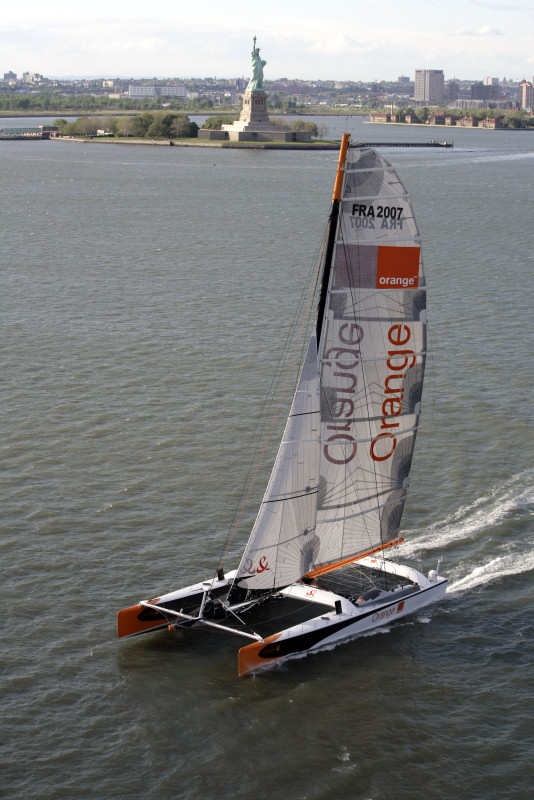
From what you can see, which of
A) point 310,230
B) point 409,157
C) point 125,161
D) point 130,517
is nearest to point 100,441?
point 130,517

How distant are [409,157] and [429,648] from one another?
563 ft

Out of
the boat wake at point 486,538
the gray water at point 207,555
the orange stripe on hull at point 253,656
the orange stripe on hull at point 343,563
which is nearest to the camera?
the gray water at point 207,555

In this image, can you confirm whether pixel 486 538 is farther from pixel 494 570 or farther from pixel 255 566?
pixel 255 566

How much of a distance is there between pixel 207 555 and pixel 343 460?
513 centimetres

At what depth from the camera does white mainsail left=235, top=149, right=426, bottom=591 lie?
2127 cm

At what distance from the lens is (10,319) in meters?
49.0

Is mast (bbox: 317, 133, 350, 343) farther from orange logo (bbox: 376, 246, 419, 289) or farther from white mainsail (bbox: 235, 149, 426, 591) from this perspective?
orange logo (bbox: 376, 246, 419, 289)

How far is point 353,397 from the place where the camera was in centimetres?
2222

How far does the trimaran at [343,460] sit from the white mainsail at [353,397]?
27mm

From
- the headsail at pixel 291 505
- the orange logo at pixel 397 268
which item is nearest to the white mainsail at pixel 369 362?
the orange logo at pixel 397 268

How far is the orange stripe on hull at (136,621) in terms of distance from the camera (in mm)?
21594

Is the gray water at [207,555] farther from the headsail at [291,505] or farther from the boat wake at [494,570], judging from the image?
the headsail at [291,505]

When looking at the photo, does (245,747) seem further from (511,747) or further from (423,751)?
(511,747)

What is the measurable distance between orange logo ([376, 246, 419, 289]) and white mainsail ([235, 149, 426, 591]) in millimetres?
25
